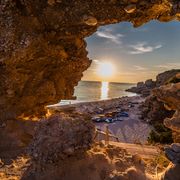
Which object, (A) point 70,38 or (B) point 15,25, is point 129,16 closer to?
(A) point 70,38

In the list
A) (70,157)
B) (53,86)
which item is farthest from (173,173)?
(53,86)

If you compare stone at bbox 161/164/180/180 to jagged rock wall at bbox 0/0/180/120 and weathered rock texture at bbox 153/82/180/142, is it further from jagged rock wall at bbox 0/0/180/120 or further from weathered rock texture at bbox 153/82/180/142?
jagged rock wall at bbox 0/0/180/120

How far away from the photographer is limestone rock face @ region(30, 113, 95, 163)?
5047mm

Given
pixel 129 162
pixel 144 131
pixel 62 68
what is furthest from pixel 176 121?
pixel 144 131

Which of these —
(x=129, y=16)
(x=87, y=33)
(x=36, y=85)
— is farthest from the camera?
(x=36, y=85)

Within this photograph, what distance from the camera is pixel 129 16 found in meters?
8.36

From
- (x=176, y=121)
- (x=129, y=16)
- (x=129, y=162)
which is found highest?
(x=129, y=16)

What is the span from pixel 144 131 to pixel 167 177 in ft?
80.3

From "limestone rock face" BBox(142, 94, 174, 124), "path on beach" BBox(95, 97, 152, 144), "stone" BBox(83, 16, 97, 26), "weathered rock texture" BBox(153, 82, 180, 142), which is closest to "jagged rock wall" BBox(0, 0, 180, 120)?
"stone" BBox(83, 16, 97, 26)

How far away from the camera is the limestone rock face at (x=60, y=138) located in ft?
16.6

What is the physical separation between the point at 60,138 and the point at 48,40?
5.08 meters

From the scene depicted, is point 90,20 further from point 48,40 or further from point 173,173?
point 173,173

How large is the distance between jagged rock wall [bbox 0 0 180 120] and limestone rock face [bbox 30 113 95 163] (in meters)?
3.93

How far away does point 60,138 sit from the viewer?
5117 millimetres
